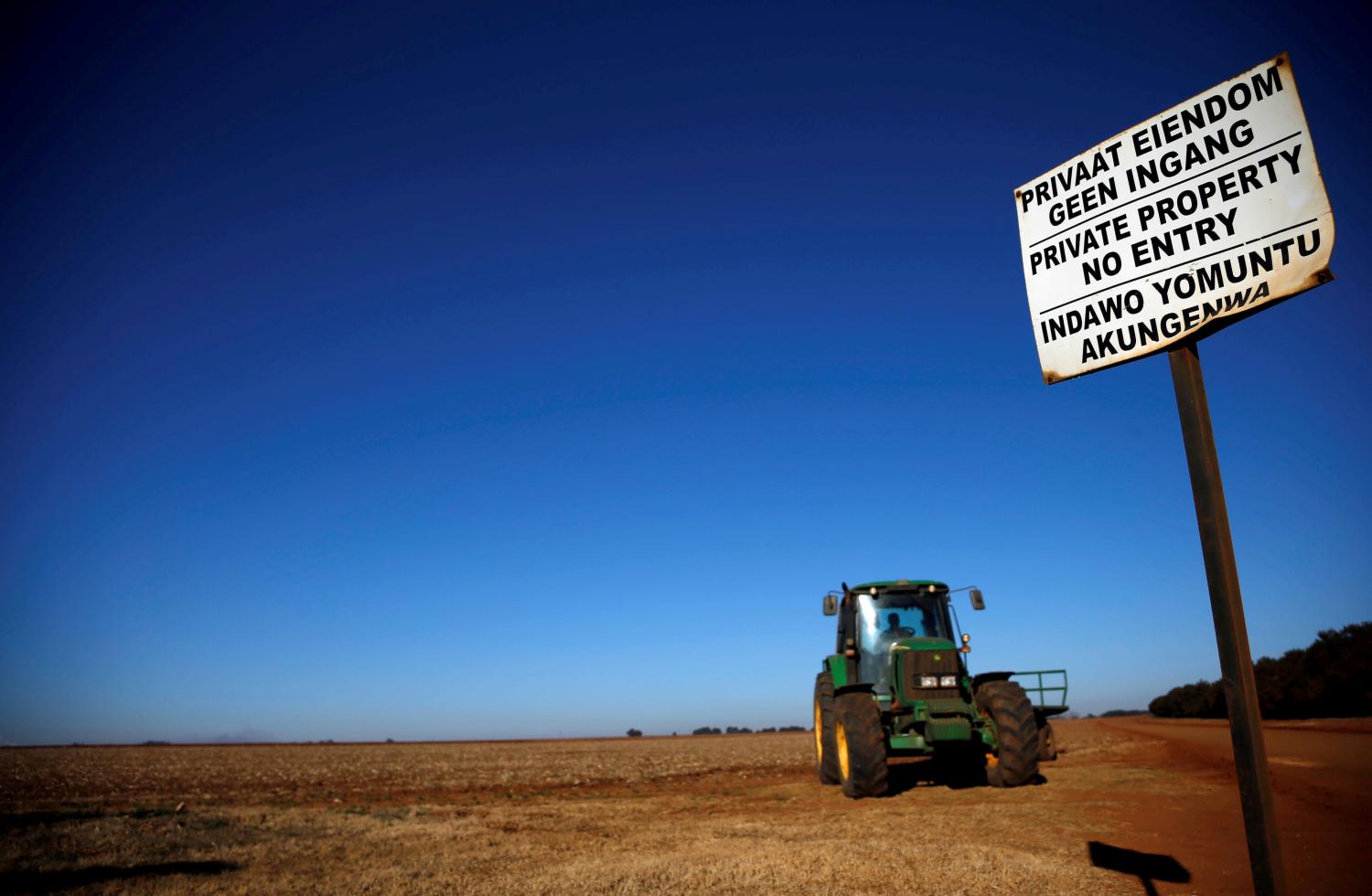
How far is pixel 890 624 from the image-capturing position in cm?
1405

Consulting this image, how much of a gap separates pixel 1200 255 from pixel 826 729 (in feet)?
43.2

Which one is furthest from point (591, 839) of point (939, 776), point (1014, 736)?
point (939, 776)

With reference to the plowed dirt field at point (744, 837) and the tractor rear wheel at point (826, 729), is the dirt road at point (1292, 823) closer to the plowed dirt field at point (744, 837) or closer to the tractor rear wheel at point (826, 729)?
the plowed dirt field at point (744, 837)

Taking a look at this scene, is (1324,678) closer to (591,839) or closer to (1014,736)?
(1014,736)

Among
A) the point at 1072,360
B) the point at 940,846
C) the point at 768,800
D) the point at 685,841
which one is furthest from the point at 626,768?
the point at 1072,360

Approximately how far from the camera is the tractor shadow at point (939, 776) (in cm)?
1327

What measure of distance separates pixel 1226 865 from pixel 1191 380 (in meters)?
5.89

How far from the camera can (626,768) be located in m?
26.9

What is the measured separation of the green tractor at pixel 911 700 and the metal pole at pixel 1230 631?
32.2 ft

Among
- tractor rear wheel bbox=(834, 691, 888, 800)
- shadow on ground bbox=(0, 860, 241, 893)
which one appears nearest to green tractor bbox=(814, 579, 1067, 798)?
tractor rear wheel bbox=(834, 691, 888, 800)

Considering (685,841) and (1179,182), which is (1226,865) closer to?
(685,841)

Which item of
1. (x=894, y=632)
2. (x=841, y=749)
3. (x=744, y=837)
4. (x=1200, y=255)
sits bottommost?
(x=744, y=837)

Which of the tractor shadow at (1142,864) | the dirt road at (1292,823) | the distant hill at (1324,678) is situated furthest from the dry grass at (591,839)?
the distant hill at (1324,678)

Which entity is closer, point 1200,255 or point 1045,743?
point 1200,255
